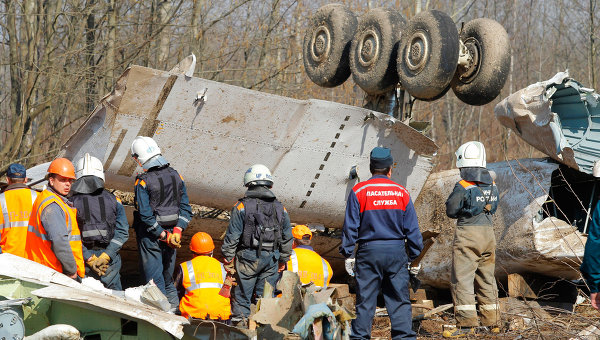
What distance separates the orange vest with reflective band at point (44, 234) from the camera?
5.35 meters

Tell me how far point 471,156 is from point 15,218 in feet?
13.4

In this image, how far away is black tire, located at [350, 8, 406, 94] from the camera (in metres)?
7.54

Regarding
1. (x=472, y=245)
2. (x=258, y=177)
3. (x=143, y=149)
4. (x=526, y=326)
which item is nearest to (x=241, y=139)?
(x=258, y=177)

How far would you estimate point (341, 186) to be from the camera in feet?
25.2

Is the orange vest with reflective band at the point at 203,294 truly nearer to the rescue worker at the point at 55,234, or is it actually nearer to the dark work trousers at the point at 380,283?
the rescue worker at the point at 55,234

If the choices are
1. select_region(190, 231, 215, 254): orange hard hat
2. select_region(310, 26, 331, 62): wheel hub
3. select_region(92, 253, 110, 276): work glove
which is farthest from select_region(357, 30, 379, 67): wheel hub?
select_region(92, 253, 110, 276): work glove

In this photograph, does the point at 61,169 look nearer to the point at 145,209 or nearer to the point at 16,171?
the point at 16,171

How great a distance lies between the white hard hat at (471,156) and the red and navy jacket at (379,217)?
1.46 m

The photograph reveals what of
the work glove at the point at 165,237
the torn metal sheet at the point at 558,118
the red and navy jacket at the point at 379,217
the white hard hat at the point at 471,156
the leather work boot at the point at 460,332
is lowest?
the leather work boot at the point at 460,332

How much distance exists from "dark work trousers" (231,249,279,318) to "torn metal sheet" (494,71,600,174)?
9.58ft

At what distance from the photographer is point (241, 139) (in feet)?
23.0

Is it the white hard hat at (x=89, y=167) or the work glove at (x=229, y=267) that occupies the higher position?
the white hard hat at (x=89, y=167)

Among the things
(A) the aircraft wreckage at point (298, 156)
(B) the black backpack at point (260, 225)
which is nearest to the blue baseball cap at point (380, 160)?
(B) the black backpack at point (260, 225)

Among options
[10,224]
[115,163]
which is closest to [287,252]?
[115,163]
